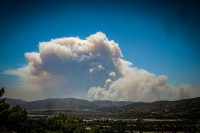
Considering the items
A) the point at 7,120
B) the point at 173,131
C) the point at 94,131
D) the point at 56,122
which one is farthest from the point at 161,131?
the point at 7,120

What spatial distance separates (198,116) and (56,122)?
175 meters

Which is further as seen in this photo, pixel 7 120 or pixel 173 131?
pixel 173 131

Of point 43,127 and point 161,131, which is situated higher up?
point 43,127

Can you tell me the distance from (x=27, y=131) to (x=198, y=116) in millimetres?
184656

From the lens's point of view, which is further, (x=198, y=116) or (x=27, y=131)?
(x=198, y=116)

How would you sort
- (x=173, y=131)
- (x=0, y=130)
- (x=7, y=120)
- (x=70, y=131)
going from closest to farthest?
(x=0, y=130)
(x=7, y=120)
(x=70, y=131)
(x=173, y=131)

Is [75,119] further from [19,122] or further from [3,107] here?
[3,107]

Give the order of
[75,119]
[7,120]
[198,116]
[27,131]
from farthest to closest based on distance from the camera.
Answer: [198,116] < [75,119] < [27,131] < [7,120]

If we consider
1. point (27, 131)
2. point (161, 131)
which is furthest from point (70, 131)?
point (161, 131)

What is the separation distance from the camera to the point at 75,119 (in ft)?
225

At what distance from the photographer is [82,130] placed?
197 ft

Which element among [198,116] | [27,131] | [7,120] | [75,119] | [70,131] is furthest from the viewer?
[198,116]

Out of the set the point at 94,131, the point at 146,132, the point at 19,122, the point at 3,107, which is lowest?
the point at 146,132

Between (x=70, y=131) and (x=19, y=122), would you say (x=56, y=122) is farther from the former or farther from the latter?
(x=19, y=122)
